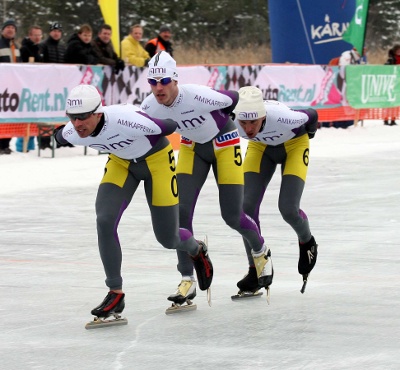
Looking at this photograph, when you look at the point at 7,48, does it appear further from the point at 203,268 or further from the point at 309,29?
the point at 309,29

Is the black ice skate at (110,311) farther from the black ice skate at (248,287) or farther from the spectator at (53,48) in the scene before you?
the spectator at (53,48)

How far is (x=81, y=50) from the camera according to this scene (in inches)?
661

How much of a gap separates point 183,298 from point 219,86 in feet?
43.5

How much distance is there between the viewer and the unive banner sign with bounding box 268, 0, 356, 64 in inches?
998

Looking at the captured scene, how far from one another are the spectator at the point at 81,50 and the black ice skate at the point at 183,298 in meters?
10.4

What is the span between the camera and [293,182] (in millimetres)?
7355

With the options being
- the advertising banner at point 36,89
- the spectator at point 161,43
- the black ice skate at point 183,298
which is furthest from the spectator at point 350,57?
the black ice skate at point 183,298

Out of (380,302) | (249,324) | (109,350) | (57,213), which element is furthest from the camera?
(57,213)

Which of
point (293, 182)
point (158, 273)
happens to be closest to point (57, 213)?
point (158, 273)

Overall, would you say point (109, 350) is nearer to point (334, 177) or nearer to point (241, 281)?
point (241, 281)

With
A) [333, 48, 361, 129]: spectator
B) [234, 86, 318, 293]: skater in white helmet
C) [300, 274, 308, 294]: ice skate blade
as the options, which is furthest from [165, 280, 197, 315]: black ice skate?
[333, 48, 361, 129]: spectator

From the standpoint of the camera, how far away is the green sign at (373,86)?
2377 centimetres

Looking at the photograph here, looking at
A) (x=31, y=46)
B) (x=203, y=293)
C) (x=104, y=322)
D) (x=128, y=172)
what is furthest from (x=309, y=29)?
(x=104, y=322)

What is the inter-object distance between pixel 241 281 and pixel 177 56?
3482 centimetres
